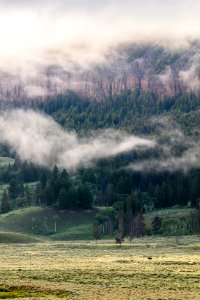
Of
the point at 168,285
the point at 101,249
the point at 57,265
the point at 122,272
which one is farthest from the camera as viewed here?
the point at 101,249

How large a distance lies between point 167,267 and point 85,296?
29.2 metres

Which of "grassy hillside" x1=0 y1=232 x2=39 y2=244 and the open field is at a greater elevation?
"grassy hillside" x1=0 y1=232 x2=39 y2=244

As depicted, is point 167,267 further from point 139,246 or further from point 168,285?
Answer: point 139,246

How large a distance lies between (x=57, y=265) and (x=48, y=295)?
1132 inches

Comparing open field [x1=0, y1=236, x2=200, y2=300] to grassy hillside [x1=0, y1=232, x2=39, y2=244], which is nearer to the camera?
open field [x1=0, y1=236, x2=200, y2=300]

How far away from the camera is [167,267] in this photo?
3531 inches

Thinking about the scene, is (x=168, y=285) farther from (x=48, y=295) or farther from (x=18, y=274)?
(x=18, y=274)

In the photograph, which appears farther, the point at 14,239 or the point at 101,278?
the point at 14,239

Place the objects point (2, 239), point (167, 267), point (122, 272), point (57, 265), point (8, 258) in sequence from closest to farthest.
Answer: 1. point (122, 272)
2. point (167, 267)
3. point (57, 265)
4. point (8, 258)
5. point (2, 239)

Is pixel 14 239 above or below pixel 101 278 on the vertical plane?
above

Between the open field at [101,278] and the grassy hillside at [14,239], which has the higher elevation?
the grassy hillside at [14,239]

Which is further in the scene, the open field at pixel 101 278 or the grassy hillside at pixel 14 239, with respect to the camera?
the grassy hillside at pixel 14 239

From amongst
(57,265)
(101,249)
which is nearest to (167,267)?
(57,265)

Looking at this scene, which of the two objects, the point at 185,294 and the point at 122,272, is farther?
the point at 122,272
